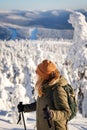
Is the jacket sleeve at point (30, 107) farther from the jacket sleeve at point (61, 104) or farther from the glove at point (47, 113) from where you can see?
the glove at point (47, 113)

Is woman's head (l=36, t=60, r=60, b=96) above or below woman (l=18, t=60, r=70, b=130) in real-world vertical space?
above

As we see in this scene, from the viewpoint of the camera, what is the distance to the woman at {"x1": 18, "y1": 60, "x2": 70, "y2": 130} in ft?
18.5

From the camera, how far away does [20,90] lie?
3011 centimetres

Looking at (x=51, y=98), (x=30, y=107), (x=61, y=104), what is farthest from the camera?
(x=30, y=107)

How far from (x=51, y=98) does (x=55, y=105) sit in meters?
0.15

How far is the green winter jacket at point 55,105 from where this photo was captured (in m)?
5.64

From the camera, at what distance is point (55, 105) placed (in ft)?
18.7

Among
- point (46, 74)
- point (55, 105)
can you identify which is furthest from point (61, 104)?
point (46, 74)

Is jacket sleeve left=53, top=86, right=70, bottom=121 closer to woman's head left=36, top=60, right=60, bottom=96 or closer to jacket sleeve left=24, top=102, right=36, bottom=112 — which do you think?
woman's head left=36, top=60, right=60, bottom=96

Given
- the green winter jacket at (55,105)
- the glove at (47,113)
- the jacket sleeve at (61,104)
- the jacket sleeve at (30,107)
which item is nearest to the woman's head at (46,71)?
the green winter jacket at (55,105)

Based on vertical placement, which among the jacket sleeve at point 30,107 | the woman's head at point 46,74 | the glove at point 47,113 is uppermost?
the woman's head at point 46,74

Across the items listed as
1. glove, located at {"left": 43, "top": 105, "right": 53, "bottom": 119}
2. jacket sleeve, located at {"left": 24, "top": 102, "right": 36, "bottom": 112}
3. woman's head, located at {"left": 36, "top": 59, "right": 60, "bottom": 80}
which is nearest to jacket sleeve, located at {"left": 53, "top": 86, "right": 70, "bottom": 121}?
glove, located at {"left": 43, "top": 105, "right": 53, "bottom": 119}

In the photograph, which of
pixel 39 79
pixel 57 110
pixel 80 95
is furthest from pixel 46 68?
pixel 80 95

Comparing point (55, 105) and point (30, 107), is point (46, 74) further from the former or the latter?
point (30, 107)
